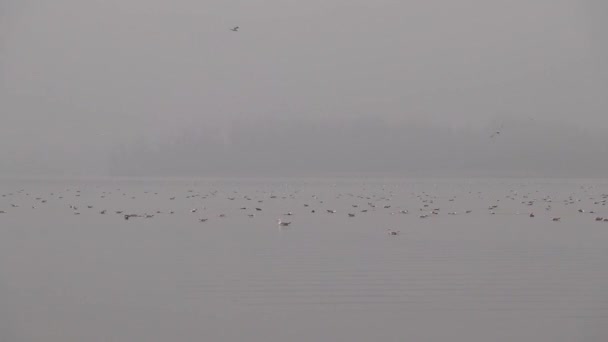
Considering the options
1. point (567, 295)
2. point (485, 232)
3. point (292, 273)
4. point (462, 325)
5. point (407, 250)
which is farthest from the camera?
point (485, 232)

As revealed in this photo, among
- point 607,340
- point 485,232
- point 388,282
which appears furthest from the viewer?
point 485,232

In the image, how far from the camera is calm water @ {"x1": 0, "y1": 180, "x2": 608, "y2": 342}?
8352 millimetres

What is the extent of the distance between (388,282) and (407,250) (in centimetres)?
362

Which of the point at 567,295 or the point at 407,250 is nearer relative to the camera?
the point at 567,295

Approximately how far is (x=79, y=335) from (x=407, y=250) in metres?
8.17

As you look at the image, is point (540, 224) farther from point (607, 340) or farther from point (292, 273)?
point (607, 340)

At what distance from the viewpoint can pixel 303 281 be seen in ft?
36.3

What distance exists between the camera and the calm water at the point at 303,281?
835 centimetres

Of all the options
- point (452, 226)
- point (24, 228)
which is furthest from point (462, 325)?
point (24, 228)

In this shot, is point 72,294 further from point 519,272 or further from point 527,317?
point 519,272

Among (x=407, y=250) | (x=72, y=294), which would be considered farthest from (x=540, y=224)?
(x=72, y=294)

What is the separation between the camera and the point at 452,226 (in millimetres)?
19641

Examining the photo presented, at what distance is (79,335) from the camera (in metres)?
8.00

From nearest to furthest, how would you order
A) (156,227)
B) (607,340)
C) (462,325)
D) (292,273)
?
(607,340), (462,325), (292,273), (156,227)
